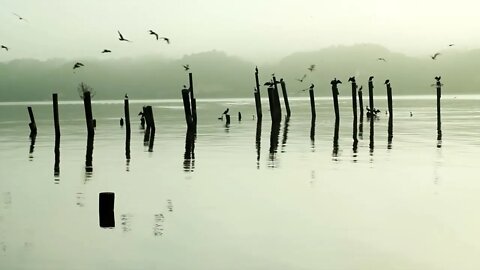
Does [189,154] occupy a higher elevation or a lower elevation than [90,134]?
lower

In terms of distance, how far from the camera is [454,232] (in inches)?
620

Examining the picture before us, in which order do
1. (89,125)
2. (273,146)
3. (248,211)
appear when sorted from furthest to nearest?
(89,125) → (273,146) → (248,211)

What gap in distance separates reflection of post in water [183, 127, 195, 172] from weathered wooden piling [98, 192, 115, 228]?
37.4 ft

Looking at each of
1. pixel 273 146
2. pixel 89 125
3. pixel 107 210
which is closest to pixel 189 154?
pixel 273 146

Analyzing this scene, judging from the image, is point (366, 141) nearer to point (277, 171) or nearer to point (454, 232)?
point (277, 171)

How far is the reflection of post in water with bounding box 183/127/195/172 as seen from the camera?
29078 millimetres

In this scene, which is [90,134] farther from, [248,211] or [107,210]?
[107,210]

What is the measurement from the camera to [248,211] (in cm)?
1833

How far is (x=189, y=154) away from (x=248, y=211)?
651 inches

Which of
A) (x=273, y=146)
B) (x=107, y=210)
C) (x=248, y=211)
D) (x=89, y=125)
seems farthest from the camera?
(x=89, y=125)

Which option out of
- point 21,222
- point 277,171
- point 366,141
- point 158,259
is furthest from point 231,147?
point 158,259

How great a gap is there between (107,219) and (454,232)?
8.06 metres

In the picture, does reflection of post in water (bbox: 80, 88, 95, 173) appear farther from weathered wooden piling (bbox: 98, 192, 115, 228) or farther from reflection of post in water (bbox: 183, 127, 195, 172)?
weathered wooden piling (bbox: 98, 192, 115, 228)

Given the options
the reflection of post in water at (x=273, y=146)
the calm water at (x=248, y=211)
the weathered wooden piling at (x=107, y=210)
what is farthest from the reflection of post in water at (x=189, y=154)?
the weathered wooden piling at (x=107, y=210)
